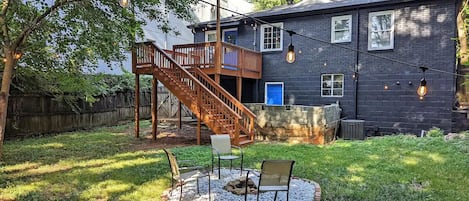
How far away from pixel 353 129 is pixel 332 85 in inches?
95.2

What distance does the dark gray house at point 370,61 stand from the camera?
1114cm

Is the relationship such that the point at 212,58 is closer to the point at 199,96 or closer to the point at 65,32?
the point at 199,96

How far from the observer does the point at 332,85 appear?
13.3 metres

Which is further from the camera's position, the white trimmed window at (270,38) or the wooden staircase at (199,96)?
the white trimmed window at (270,38)

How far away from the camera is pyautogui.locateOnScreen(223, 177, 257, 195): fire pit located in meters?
4.98

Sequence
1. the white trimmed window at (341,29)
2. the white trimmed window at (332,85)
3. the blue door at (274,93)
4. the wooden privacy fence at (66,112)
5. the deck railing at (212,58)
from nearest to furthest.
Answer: the wooden privacy fence at (66,112)
the deck railing at (212,58)
the white trimmed window at (341,29)
the white trimmed window at (332,85)
the blue door at (274,93)

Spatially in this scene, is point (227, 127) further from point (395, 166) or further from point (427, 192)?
point (427, 192)

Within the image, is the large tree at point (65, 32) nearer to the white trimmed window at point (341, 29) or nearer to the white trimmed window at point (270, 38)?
the white trimmed window at point (270, 38)

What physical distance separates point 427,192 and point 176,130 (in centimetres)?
998

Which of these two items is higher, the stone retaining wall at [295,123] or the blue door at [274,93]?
the blue door at [274,93]

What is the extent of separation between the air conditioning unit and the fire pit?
7.26 metres

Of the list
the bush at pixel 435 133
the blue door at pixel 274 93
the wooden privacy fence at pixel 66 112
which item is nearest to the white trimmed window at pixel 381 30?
the bush at pixel 435 133

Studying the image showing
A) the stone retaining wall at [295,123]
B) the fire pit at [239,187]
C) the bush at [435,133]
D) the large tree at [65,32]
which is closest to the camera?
the fire pit at [239,187]

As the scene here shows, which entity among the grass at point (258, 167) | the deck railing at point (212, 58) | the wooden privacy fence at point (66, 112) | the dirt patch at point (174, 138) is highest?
the deck railing at point (212, 58)
